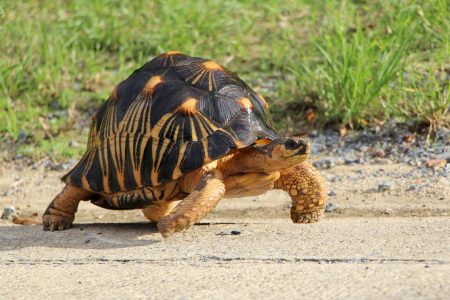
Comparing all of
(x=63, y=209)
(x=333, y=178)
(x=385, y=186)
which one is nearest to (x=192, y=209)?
(x=63, y=209)

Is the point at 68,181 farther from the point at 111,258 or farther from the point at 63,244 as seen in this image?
the point at 111,258

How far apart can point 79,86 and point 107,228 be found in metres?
3.39

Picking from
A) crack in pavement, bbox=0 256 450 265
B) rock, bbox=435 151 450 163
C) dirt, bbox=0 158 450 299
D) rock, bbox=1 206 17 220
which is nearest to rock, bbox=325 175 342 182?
dirt, bbox=0 158 450 299

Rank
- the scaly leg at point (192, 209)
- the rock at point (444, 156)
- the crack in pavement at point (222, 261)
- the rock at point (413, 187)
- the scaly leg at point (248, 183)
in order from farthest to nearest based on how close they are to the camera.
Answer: the rock at point (444, 156), the rock at point (413, 187), the scaly leg at point (248, 183), the scaly leg at point (192, 209), the crack in pavement at point (222, 261)

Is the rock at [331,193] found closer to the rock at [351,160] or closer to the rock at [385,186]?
the rock at [385,186]

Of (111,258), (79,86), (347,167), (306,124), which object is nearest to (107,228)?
(111,258)

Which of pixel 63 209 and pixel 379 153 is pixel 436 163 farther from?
pixel 63 209

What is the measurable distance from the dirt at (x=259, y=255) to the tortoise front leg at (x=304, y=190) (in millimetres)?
118

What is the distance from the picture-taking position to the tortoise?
445 centimetres

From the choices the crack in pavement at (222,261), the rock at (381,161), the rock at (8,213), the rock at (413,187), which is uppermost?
the crack in pavement at (222,261)

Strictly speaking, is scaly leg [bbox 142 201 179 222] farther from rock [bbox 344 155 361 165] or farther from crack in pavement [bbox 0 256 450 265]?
rock [bbox 344 155 361 165]

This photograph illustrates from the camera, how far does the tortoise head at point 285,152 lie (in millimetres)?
4449

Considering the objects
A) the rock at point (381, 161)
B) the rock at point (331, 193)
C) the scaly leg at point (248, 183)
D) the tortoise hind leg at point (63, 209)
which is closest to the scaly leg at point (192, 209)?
the scaly leg at point (248, 183)

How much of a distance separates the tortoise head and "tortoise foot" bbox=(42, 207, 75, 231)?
122 cm
